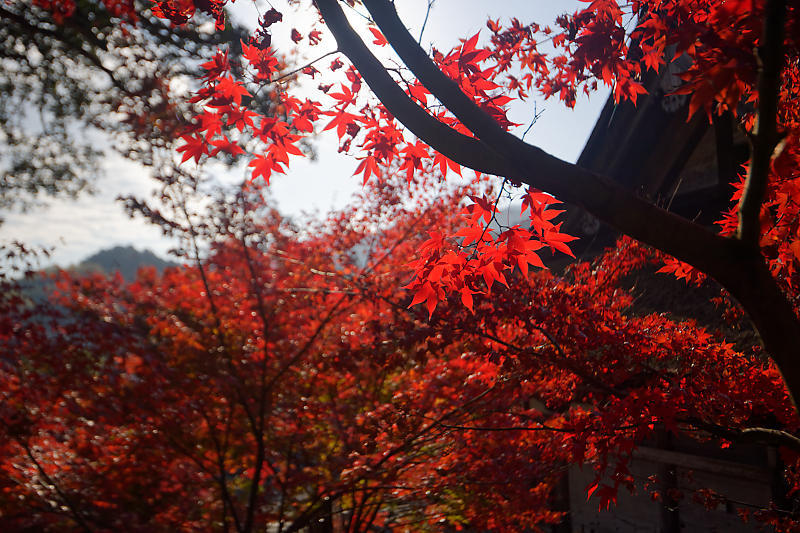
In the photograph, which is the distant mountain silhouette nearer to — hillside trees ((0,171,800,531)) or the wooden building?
hillside trees ((0,171,800,531))

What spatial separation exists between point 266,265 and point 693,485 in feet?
24.3

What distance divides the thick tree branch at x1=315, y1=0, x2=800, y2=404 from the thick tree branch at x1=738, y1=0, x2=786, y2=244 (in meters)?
0.08

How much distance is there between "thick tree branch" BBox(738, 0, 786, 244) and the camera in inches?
47.5

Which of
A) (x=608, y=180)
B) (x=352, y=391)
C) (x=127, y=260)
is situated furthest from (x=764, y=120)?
(x=127, y=260)

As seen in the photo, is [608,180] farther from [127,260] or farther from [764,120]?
[127,260]

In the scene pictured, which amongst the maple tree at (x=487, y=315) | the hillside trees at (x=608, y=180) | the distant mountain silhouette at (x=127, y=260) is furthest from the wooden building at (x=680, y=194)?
the distant mountain silhouette at (x=127, y=260)

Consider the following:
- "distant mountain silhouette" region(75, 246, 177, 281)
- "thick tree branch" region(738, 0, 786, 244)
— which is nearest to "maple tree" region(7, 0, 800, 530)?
"thick tree branch" region(738, 0, 786, 244)

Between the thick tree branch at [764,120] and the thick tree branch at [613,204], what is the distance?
8cm

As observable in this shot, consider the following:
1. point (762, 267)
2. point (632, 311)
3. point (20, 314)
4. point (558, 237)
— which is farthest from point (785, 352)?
point (20, 314)

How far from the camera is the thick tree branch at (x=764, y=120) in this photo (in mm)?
1207

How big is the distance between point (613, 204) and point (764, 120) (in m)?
0.43

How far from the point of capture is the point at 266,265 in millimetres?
8203

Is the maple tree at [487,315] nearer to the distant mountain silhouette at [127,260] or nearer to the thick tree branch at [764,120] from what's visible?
the thick tree branch at [764,120]

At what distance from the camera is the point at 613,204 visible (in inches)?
57.7
